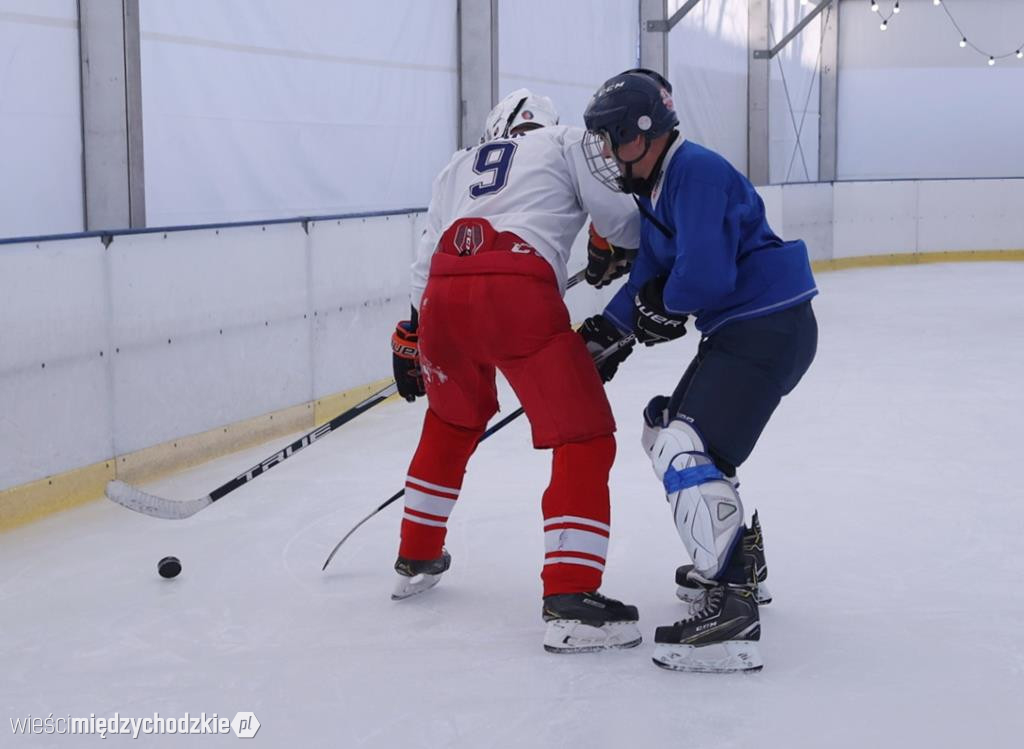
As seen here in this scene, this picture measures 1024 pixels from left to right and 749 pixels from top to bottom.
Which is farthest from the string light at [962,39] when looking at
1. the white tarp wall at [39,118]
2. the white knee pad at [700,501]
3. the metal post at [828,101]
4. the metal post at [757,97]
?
the white knee pad at [700,501]

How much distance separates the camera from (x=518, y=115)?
296 cm

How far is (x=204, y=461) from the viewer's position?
4551 mm

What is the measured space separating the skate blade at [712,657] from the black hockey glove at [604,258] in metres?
0.80

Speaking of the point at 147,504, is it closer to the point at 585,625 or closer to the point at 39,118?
the point at 585,625

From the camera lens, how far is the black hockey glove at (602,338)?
280 centimetres

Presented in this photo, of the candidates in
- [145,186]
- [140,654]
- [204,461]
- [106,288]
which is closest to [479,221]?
[140,654]

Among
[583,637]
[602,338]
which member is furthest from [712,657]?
[602,338]

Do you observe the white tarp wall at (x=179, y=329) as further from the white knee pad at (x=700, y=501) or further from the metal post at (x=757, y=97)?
the metal post at (x=757, y=97)

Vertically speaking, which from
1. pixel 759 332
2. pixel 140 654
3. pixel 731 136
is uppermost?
pixel 731 136

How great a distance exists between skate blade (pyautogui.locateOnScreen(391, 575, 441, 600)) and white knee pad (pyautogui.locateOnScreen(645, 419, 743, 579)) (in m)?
0.71

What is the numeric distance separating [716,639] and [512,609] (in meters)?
0.56

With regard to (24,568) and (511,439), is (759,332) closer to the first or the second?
(24,568)

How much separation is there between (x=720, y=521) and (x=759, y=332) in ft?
1.18

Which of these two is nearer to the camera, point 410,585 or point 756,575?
point 756,575
